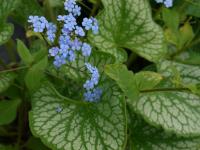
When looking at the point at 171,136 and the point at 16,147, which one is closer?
the point at 171,136

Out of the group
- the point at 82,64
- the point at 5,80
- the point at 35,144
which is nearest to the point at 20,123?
the point at 35,144

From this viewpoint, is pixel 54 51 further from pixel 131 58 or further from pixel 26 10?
pixel 131 58

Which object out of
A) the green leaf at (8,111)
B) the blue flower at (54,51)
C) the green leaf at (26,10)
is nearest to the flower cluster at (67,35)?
the blue flower at (54,51)

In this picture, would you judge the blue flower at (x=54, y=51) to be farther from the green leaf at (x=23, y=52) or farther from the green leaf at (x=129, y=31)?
the green leaf at (x=129, y=31)

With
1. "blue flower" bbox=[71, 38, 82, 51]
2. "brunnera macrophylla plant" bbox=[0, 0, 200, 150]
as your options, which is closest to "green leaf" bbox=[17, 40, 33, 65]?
"brunnera macrophylla plant" bbox=[0, 0, 200, 150]

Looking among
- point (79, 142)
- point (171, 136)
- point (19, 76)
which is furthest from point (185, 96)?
point (19, 76)

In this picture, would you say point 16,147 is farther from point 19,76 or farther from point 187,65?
point 187,65

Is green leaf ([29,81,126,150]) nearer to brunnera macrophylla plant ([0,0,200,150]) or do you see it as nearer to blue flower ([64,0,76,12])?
brunnera macrophylla plant ([0,0,200,150])
